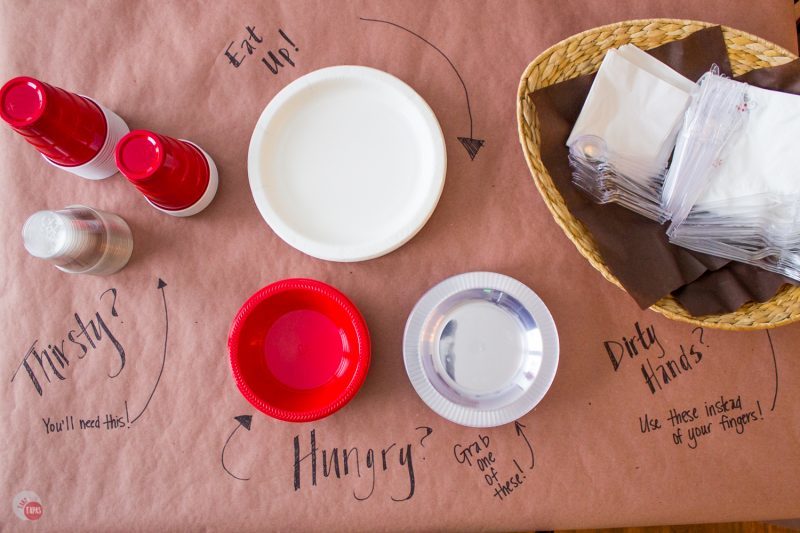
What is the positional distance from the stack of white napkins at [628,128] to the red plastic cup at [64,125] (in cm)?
62

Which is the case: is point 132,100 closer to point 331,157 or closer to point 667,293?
point 331,157

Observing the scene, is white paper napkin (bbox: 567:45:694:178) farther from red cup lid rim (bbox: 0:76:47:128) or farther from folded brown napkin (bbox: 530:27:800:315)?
red cup lid rim (bbox: 0:76:47:128)

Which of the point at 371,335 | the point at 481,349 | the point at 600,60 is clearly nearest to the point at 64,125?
the point at 371,335

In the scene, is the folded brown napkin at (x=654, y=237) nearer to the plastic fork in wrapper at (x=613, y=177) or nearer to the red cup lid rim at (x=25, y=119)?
the plastic fork in wrapper at (x=613, y=177)

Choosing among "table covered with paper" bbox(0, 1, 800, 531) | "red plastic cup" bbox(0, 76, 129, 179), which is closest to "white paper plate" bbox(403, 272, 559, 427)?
"table covered with paper" bbox(0, 1, 800, 531)

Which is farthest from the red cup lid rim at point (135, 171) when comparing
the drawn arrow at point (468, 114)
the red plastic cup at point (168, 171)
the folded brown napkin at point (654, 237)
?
the folded brown napkin at point (654, 237)

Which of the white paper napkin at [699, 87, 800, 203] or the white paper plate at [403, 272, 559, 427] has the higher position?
the white paper napkin at [699, 87, 800, 203]

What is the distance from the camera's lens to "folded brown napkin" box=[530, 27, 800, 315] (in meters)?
0.64

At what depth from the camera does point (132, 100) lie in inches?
29.1

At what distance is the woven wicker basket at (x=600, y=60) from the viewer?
0.64m

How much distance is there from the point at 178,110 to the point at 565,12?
1.91 ft

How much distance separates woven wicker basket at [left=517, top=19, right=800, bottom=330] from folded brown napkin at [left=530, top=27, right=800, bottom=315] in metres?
0.01

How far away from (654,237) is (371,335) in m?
0.40

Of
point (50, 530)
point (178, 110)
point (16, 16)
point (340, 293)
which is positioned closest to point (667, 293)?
point (340, 293)
